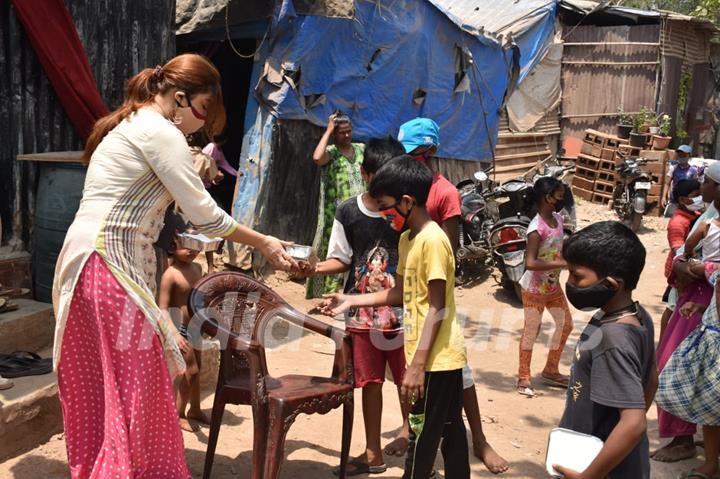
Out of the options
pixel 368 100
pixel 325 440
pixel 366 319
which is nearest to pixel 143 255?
pixel 366 319

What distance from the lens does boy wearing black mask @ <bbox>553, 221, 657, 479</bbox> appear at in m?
2.25

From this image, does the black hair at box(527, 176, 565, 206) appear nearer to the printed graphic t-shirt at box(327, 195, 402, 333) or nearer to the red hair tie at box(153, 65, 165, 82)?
the printed graphic t-shirt at box(327, 195, 402, 333)

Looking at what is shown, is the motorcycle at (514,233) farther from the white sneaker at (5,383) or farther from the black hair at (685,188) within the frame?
the white sneaker at (5,383)

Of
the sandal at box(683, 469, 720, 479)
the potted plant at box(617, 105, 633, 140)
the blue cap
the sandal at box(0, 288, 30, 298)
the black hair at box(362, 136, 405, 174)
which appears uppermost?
the potted plant at box(617, 105, 633, 140)

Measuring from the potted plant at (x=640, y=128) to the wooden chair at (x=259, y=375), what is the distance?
11.7 m

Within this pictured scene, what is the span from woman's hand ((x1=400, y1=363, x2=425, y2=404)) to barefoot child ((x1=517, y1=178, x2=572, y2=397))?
7.83 feet

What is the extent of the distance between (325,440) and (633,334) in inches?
95.8

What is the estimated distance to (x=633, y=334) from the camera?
2340 millimetres

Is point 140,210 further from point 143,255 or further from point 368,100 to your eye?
point 368,100

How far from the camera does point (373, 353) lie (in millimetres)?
3838

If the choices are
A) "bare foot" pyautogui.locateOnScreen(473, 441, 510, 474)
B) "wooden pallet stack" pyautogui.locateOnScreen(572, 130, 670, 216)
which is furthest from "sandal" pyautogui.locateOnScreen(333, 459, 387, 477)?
"wooden pallet stack" pyautogui.locateOnScreen(572, 130, 670, 216)

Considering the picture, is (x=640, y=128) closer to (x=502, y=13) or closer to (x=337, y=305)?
(x=502, y=13)

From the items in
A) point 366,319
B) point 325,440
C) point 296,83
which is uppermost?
point 296,83

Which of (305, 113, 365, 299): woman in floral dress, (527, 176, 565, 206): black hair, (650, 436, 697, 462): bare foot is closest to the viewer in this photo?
(650, 436, 697, 462): bare foot
